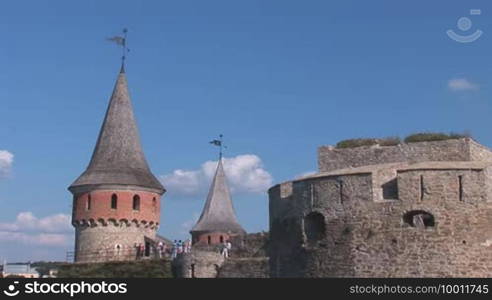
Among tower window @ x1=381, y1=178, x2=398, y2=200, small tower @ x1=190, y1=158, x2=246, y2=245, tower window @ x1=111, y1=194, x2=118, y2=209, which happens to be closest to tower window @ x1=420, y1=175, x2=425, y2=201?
tower window @ x1=381, y1=178, x2=398, y2=200

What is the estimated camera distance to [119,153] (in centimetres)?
4669

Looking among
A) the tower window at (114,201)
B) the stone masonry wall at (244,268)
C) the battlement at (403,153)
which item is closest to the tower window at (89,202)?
the tower window at (114,201)

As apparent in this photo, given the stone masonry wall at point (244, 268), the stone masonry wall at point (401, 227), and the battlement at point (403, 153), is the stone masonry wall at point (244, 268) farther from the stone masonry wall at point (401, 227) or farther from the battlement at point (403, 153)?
the stone masonry wall at point (401, 227)

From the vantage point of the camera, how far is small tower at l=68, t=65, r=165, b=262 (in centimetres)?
4409

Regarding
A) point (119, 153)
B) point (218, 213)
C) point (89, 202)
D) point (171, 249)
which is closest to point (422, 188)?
point (171, 249)

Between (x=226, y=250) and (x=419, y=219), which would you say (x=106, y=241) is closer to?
(x=226, y=250)

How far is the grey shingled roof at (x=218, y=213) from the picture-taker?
5369 centimetres

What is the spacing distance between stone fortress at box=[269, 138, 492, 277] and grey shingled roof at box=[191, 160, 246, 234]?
29.7 metres

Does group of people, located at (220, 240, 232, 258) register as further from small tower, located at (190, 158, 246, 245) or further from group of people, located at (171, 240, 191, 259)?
small tower, located at (190, 158, 246, 245)

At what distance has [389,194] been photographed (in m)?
22.1

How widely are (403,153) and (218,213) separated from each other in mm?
32246

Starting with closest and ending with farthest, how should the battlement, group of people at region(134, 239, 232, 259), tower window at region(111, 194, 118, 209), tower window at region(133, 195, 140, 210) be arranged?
the battlement, group of people at region(134, 239, 232, 259), tower window at region(111, 194, 118, 209), tower window at region(133, 195, 140, 210)

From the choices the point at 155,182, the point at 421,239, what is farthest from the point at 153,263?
the point at 421,239

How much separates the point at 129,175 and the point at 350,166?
23.3m
